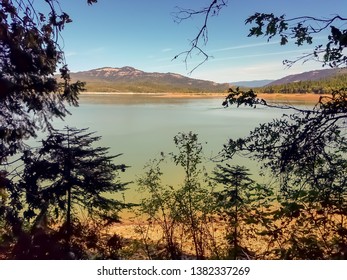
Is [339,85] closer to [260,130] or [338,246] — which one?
[260,130]

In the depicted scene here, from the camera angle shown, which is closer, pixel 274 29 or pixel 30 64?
pixel 274 29

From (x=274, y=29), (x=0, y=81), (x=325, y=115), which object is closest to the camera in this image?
(x=274, y=29)

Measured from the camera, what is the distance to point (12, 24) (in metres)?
3.62

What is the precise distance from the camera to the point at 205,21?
236cm

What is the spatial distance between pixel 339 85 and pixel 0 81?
4109 millimetres

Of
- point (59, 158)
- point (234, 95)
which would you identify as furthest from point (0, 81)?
point (234, 95)

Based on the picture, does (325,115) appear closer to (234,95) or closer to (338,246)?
(234,95)

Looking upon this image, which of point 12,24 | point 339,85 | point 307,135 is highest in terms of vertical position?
point 12,24

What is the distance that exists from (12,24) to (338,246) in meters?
4.06

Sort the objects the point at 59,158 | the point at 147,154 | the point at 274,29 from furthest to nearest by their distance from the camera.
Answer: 1. the point at 147,154
2. the point at 59,158
3. the point at 274,29

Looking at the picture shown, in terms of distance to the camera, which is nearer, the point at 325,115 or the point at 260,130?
the point at 325,115
